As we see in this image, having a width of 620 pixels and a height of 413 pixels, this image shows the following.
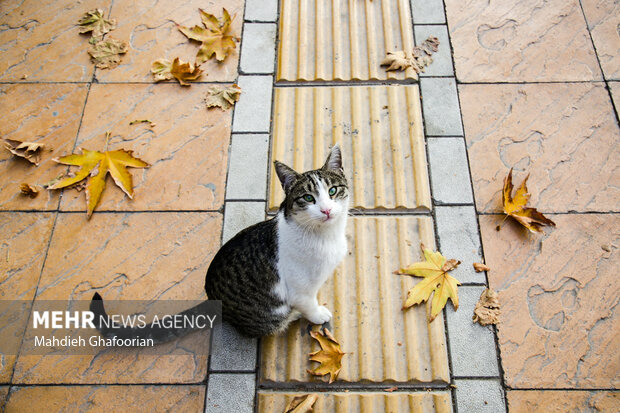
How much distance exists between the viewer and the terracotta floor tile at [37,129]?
3.05 meters

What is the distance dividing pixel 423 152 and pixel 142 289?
2122mm

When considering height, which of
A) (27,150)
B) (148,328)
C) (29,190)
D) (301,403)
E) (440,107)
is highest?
(440,107)

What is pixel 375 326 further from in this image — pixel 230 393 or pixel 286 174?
pixel 286 174

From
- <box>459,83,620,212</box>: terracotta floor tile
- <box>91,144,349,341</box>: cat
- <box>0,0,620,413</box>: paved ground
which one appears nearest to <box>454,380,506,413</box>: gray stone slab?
<box>0,0,620,413</box>: paved ground

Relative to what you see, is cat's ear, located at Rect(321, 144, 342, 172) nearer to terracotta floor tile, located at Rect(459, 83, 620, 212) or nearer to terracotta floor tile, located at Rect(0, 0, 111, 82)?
terracotta floor tile, located at Rect(459, 83, 620, 212)

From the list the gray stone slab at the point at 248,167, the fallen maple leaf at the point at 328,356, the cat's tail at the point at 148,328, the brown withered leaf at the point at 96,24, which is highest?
the brown withered leaf at the point at 96,24

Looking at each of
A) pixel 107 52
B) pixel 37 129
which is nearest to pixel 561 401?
pixel 37 129

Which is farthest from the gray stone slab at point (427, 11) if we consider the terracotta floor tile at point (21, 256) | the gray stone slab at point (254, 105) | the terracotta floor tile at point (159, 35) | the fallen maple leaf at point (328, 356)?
the terracotta floor tile at point (21, 256)

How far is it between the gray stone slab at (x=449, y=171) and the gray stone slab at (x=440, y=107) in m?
0.09

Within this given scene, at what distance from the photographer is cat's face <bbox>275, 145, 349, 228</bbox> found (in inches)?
78.2

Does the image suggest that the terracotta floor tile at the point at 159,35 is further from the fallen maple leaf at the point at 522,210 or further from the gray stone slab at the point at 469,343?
the gray stone slab at the point at 469,343

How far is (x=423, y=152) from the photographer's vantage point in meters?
3.10

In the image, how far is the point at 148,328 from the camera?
2373mm

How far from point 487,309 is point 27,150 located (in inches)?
131
